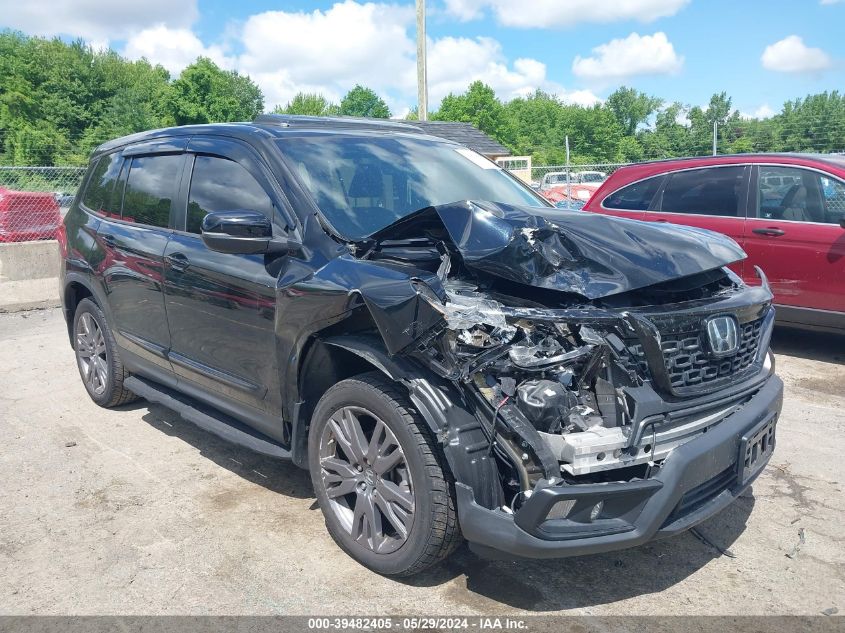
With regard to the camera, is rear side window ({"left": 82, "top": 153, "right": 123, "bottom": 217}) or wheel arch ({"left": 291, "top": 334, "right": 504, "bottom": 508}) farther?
rear side window ({"left": 82, "top": 153, "right": 123, "bottom": 217})

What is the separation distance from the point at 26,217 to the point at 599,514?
1146 centimetres

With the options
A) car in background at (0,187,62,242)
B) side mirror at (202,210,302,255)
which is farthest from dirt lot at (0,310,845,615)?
car in background at (0,187,62,242)

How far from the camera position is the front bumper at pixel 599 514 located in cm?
242

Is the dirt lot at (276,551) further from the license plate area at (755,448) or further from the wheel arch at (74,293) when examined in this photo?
the wheel arch at (74,293)

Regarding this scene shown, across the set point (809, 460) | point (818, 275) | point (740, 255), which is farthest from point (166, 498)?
point (818, 275)

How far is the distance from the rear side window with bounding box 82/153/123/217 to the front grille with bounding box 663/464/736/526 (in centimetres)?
412

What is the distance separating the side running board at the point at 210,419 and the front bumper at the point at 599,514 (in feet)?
4.18

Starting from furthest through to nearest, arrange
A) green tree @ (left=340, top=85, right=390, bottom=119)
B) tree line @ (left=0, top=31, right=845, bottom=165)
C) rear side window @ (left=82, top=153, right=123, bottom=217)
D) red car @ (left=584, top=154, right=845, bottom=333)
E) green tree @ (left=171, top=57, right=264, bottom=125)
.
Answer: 1. green tree @ (left=340, top=85, right=390, bottom=119)
2. green tree @ (left=171, top=57, right=264, bottom=125)
3. tree line @ (left=0, top=31, right=845, bottom=165)
4. red car @ (left=584, top=154, right=845, bottom=333)
5. rear side window @ (left=82, top=153, right=123, bottom=217)

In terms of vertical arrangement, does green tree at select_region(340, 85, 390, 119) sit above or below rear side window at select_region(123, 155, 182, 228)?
above

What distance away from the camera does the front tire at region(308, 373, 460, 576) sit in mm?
2701

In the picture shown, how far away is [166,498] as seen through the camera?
12.9ft

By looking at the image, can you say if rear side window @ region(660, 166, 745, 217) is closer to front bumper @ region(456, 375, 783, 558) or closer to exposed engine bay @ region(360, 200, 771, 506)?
exposed engine bay @ region(360, 200, 771, 506)

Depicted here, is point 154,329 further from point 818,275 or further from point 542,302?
point 818,275

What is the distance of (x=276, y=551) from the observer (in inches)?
131
